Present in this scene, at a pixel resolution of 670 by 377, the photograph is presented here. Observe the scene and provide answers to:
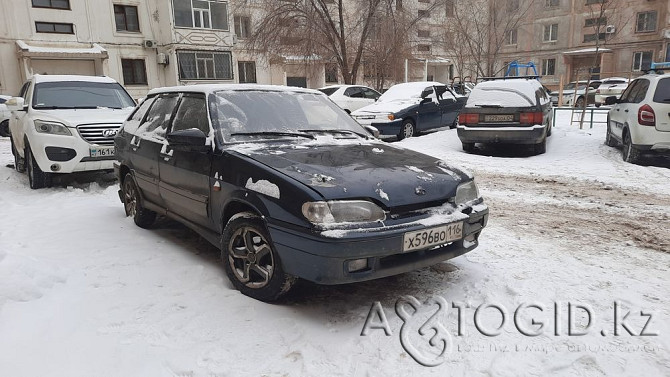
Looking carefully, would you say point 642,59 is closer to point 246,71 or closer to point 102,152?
point 246,71

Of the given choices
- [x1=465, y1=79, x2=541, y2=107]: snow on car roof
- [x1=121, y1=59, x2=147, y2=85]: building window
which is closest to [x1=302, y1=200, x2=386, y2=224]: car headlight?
[x1=465, y1=79, x2=541, y2=107]: snow on car roof

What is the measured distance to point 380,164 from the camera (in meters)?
3.31

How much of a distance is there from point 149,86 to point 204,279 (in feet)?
90.8

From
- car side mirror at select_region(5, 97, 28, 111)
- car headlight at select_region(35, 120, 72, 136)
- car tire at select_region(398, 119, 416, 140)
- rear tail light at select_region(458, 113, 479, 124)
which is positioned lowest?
car tire at select_region(398, 119, 416, 140)

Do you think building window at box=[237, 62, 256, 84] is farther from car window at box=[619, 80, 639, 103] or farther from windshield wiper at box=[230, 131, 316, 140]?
windshield wiper at box=[230, 131, 316, 140]

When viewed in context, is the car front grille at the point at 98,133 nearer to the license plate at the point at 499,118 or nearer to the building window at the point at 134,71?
the license plate at the point at 499,118

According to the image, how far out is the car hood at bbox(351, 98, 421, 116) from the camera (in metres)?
11.8

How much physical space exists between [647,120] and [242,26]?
28.2m

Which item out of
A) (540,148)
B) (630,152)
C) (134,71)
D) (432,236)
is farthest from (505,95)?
(134,71)

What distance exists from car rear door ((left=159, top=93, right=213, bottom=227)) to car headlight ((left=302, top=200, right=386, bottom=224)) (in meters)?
1.21

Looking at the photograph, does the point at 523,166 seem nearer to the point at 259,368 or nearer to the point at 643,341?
the point at 643,341

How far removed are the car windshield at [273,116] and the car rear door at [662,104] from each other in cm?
581

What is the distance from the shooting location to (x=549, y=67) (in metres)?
40.8

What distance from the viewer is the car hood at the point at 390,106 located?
38.9 feet
